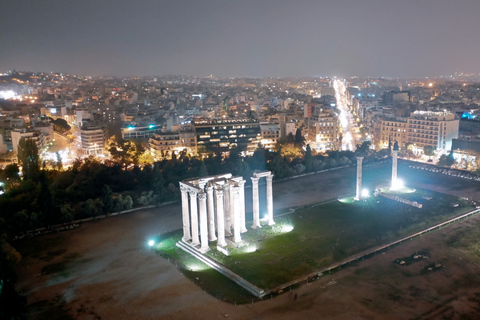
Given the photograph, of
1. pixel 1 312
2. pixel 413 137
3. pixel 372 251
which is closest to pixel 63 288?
pixel 1 312

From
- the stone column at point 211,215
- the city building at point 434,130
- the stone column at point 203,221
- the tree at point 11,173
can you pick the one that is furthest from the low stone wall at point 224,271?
the city building at point 434,130

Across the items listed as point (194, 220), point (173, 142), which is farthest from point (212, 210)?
point (173, 142)

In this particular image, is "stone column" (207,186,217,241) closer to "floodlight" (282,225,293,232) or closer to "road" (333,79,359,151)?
"floodlight" (282,225,293,232)

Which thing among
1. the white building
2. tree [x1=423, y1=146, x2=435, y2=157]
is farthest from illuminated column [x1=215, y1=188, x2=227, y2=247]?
tree [x1=423, y1=146, x2=435, y2=157]

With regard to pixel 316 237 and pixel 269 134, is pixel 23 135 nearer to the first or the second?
pixel 269 134

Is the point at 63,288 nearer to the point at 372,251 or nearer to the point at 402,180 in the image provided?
the point at 372,251

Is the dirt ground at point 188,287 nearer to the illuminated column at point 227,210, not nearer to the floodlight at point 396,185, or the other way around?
the illuminated column at point 227,210
